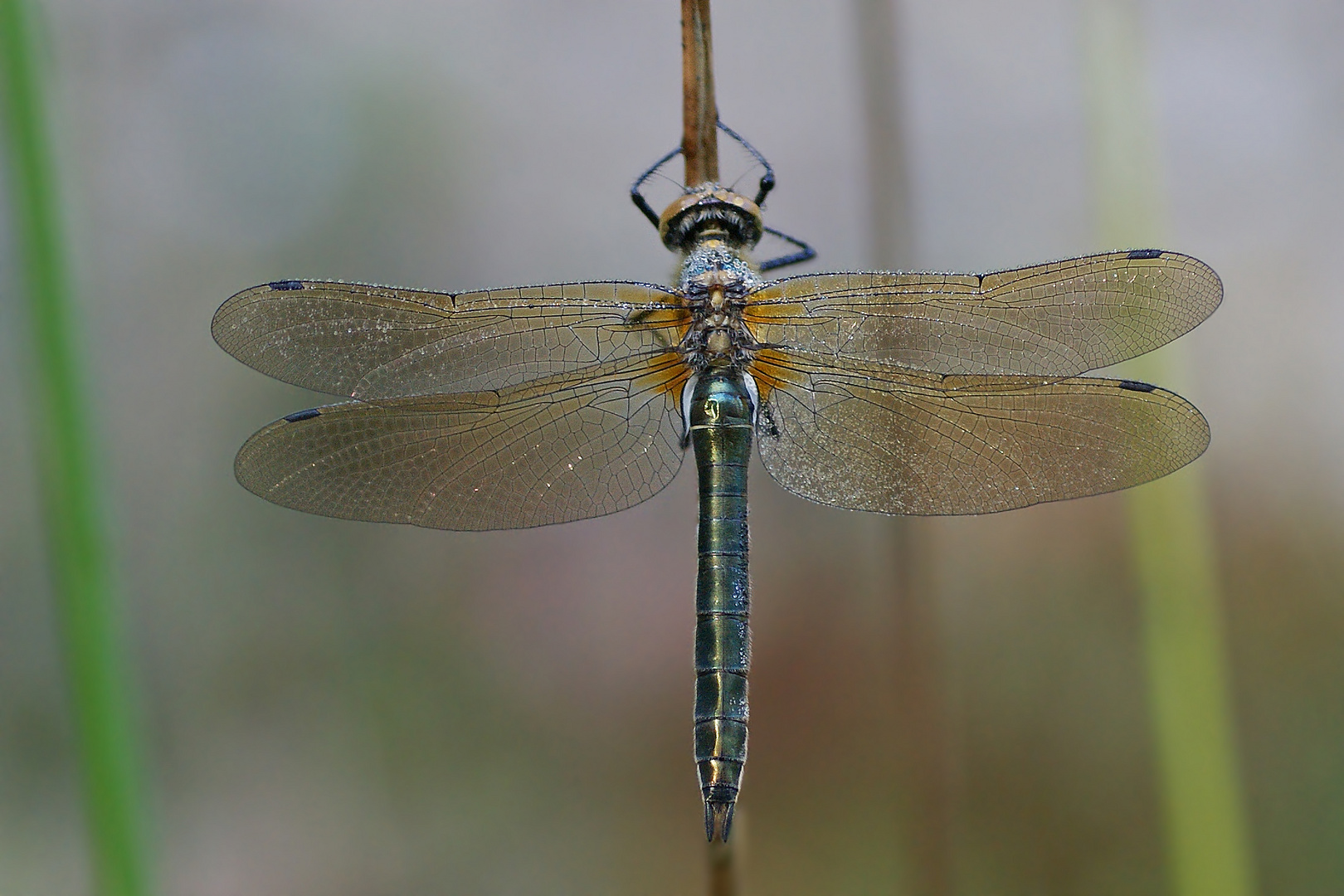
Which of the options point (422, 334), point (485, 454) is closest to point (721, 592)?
point (485, 454)

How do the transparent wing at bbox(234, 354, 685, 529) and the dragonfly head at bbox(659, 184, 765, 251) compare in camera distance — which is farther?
the dragonfly head at bbox(659, 184, 765, 251)

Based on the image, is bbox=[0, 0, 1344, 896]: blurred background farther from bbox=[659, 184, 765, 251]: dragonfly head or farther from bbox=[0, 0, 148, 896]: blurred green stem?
bbox=[0, 0, 148, 896]: blurred green stem

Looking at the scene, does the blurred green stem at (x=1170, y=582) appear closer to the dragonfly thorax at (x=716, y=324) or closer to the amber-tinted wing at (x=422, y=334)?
the dragonfly thorax at (x=716, y=324)

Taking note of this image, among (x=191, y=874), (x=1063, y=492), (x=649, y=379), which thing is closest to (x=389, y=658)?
(x=191, y=874)

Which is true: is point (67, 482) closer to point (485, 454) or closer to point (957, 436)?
point (485, 454)

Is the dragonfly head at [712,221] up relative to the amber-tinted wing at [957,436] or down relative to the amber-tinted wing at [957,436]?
up

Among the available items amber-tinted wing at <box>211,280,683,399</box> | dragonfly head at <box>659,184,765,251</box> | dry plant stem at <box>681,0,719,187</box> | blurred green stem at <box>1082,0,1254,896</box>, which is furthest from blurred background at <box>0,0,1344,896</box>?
dry plant stem at <box>681,0,719,187</box>

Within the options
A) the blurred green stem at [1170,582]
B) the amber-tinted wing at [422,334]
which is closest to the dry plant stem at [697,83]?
the amber-tinted wing at [422,334]
